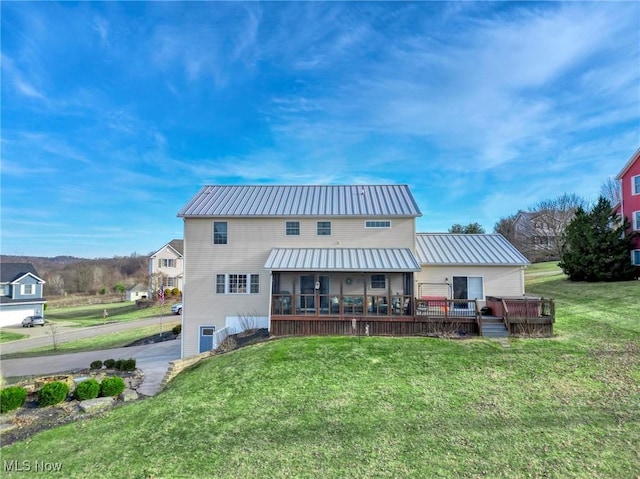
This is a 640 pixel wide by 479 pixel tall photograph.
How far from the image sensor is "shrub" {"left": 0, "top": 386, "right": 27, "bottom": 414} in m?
10.1

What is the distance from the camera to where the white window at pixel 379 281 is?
16594 mm

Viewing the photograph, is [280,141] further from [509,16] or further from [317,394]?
[317,394]


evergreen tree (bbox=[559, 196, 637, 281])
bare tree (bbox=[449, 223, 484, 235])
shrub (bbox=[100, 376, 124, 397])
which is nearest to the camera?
shrub (bbox=[100, 376, 124, 397])

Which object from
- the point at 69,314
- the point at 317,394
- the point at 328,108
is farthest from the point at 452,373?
the point at 69,314

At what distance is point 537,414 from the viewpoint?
7.80 meters

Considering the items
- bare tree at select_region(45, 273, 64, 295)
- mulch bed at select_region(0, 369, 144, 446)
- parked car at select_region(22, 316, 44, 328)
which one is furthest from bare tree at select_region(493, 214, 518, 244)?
bare tree at select_region(45, 273, 64, 295)

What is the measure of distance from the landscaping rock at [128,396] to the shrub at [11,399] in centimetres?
291

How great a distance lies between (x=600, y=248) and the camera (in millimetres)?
23234

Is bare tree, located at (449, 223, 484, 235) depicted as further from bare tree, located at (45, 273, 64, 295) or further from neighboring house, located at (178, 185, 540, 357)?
bare tree, located at (45, 273, 64, 295)

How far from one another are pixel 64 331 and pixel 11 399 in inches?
1001

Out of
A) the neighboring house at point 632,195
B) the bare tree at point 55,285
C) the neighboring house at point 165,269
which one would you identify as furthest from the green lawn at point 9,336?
the neighboring house at point 632,195

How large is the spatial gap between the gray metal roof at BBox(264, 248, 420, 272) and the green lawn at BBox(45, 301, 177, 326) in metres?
27.8

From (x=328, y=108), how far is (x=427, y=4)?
27.1 ft

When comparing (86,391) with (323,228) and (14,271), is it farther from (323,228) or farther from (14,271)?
(14,271)
